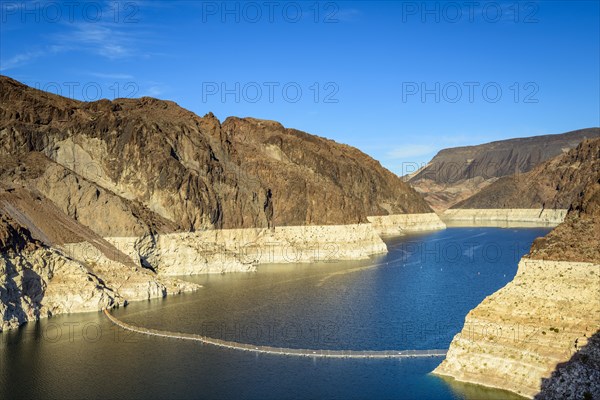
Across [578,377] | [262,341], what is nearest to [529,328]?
[578,377]

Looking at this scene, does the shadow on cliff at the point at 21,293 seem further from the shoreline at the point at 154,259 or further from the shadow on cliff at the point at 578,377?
the shadow on cliff at the point at 578,377

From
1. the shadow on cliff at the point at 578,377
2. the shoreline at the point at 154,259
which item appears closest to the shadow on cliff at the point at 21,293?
the shoreline at the point at 154,259

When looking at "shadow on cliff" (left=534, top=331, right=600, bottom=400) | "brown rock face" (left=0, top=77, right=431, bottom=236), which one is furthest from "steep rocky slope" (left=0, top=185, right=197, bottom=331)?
"shadow on cliff" (left=534, top=331, right=600, bottom=400)

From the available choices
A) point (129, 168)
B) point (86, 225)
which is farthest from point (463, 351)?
point (129, 168)

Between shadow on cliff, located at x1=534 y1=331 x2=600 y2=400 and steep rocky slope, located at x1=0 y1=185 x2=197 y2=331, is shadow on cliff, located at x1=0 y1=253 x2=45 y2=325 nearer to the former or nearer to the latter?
steep rocky slope, located at x1=0 y1=185 x2=197 y2=331

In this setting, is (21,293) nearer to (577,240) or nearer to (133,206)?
(133,206)

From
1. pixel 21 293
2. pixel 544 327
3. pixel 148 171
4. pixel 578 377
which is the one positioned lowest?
pixel 578 377
